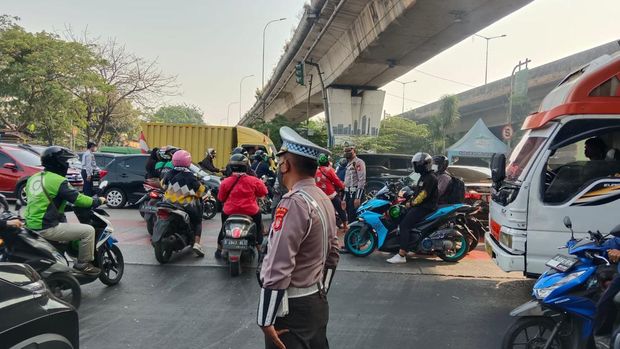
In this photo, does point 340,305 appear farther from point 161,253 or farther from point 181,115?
point 181,115

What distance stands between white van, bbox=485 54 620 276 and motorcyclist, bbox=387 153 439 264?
1.66 metres

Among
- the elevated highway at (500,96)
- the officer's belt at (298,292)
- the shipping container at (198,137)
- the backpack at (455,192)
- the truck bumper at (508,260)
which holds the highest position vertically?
the elevated highway at (500,96)

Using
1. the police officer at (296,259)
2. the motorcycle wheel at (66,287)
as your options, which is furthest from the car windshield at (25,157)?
the police officer at (296,259)

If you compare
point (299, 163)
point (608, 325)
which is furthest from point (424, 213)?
point (299, 163)

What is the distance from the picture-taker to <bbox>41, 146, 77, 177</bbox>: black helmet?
471 centimetres

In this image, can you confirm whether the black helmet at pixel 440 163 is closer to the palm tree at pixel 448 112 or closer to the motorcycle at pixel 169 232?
the motorcycle at pixel 169 232

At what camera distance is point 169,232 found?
21.6 ft

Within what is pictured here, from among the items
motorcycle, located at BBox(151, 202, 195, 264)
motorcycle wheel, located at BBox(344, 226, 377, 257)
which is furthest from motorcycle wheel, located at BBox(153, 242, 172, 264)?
motorcycle wheel, located at BBox(344, 226, 377, 257)

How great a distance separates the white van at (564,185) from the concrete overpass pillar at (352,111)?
16296mm

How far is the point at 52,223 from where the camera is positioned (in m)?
4.74

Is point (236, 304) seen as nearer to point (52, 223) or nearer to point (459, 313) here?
point (52, 223)

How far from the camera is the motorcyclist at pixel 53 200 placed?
4691 mm

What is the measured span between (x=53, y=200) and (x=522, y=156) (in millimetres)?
5377

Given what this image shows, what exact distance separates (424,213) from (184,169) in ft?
12.4
